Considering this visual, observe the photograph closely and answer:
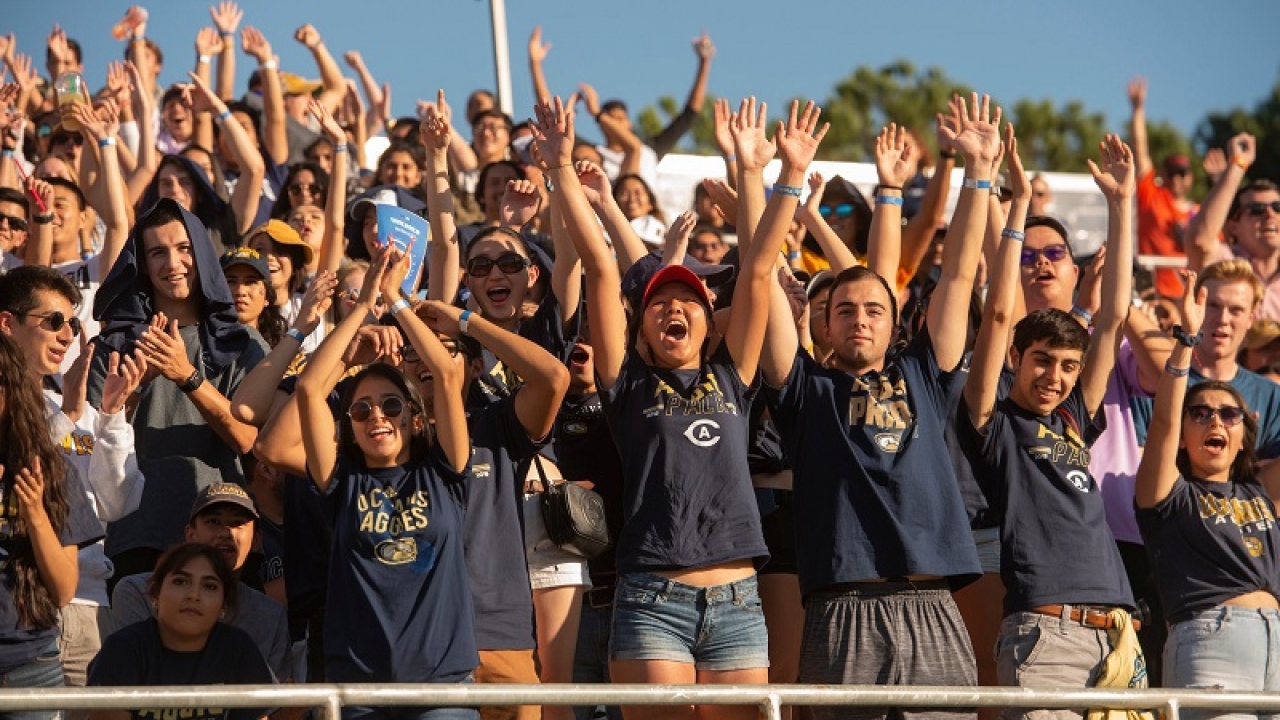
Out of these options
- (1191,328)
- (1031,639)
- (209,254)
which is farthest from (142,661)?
(1191,328)

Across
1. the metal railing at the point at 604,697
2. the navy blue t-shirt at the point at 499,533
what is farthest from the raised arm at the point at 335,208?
the metal railing at the point at 604,697

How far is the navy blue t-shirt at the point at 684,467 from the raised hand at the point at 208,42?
6.59 metres

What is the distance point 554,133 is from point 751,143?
72cm

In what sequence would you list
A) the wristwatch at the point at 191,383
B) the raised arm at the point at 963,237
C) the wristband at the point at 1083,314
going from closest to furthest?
the raised arm at the point at 963,237
the wristwatch at the point at 191,383
the wristband at the point at 1083,314

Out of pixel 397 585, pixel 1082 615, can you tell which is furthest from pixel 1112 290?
pixel 397 585

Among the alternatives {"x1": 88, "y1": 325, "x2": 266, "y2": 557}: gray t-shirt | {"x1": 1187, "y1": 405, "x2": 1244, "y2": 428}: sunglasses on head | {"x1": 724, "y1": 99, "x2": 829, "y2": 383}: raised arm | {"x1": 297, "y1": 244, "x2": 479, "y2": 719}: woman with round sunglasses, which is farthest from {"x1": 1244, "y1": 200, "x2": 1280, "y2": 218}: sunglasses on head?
{"x1": 88, "y1": 325, "x2": 266, "y2": 557}: gray t-shirt

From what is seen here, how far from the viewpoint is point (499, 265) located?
7.23 metres

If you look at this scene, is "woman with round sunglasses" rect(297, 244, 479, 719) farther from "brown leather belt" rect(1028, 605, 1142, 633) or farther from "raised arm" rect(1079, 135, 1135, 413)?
"raised arm" rect(1079, 135, 1135, 413)

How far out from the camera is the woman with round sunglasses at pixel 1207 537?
7000 millimetres

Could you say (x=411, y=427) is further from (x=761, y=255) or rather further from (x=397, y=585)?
(x=761, y=255)

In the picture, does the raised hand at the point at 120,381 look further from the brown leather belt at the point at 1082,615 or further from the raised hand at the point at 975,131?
the brown leather belt at the point at 1082,615

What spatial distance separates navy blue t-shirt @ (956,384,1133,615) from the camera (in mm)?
6578

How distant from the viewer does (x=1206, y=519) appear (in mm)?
7160

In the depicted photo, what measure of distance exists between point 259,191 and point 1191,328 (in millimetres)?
4742
